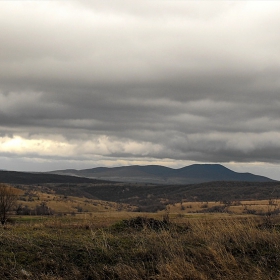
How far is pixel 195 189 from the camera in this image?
454 ft

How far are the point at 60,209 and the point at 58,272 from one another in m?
67.3

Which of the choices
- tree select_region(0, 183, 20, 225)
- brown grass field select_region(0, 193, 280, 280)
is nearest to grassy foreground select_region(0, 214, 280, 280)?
brown grass field select_region(0, 193, 280, 280)

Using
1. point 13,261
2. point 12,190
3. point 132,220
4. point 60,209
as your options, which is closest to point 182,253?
point 13,261

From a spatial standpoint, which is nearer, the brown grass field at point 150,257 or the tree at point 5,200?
the brown grass field at point 150,257

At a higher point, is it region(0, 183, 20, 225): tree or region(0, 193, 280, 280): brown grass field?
region(0, 193, 280, 280): brown grass field

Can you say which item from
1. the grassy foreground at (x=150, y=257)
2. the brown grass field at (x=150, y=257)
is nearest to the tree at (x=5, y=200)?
the brown grass field at (x=150, y=257)

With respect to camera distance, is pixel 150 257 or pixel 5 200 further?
pixel 5 200

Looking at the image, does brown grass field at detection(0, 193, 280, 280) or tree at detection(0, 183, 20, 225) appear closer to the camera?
brown grass field at detection(0, 193, 280, 280)

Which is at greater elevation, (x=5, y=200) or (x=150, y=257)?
(x=150, y=257)

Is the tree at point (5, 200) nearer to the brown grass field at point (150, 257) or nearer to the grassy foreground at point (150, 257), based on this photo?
the brown grass field at point (150, 257)

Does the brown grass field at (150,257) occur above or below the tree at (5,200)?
above

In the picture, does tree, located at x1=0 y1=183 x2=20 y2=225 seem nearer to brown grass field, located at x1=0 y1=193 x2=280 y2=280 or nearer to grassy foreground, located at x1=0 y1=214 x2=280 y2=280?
brown grass field, located at x1=0 y1=193 x2=280 y2=280

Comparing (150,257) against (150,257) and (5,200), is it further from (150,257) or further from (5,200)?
(5,200)

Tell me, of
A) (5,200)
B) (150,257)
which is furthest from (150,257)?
(5,200)
